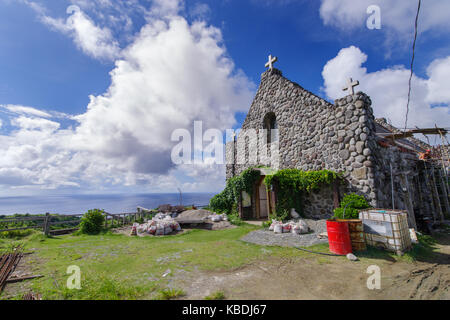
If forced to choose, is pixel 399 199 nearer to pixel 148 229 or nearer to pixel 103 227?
pixel 148 229

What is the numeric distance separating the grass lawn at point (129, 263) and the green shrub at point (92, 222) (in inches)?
96.2

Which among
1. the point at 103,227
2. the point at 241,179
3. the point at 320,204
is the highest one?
the point at 241,179

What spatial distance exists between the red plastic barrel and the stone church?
3.28 meters

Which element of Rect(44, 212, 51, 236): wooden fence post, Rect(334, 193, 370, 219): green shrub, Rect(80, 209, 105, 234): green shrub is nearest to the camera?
Rect(334, 193, 370, 219): green shrub

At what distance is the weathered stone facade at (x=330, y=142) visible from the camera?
725cm

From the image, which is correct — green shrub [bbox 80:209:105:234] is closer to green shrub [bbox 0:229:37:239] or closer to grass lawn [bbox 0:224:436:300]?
green shrub [bbox 0:229:37:239]

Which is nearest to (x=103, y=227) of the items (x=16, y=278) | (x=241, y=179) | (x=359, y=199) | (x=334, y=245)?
Result: (x=16, y=278)

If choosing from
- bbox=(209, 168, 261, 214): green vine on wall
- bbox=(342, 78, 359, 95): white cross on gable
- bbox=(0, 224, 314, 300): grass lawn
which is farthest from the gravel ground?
bbox=(342, 78, 359, 95): white cross on gable

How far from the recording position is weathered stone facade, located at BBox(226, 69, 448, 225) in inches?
286

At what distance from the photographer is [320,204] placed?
8680 millimetres

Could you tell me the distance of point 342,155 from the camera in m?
7.98

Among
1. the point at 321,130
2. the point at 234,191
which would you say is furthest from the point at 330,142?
the point at 234,191

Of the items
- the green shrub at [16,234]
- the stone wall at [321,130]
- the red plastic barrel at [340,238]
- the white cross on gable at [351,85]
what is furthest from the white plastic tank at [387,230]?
the green shrub at [16,234]
